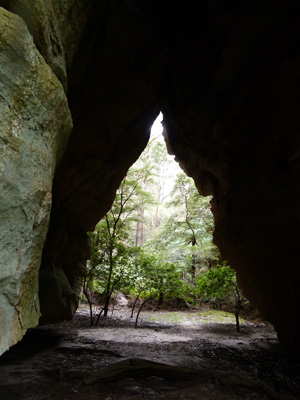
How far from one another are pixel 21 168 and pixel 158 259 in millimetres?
9713

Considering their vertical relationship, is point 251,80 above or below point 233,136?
above

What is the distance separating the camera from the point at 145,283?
1084 cm

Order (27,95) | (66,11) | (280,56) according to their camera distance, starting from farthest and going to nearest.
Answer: (280,56) → (66,11) → (27,95)

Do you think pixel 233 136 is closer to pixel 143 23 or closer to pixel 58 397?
pixel 143 23

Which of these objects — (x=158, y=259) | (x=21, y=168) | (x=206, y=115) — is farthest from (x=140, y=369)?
(x=206, y=115)

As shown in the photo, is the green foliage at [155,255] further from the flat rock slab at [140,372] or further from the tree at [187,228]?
the flat rock slab at [140,372]

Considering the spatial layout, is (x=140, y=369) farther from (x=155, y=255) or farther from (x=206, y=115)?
(x=206, y=115)

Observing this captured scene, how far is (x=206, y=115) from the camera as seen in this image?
7.09m

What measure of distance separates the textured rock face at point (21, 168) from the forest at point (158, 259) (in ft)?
27.1

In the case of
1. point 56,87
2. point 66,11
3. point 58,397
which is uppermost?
point 66,11

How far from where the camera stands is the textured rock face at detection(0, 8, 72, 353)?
201cm

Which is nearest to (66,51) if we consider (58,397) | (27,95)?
(27,95)

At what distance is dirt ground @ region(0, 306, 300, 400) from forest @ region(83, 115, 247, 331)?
2256 millimetres

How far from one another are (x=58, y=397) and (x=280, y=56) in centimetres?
855
